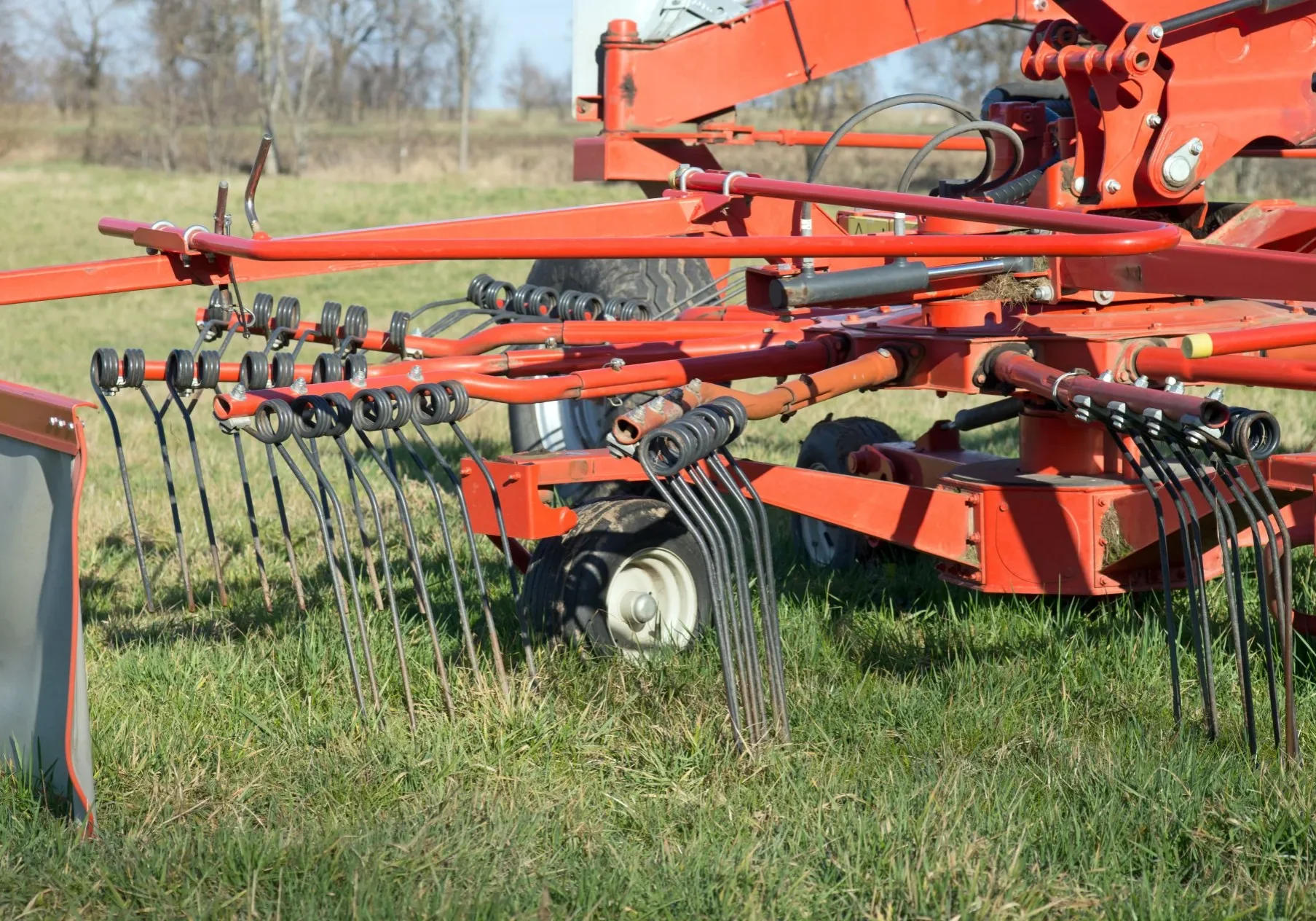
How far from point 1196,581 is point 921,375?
879mm

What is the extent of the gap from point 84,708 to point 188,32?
148ft

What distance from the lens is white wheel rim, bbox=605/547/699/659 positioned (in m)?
3.79

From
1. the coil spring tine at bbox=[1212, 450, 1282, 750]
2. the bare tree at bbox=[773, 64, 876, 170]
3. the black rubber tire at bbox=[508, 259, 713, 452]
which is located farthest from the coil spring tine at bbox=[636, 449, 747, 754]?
the bare tree at bbox=[773, 64, 876, 170]

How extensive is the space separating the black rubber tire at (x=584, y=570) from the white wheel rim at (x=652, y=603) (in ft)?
0.12

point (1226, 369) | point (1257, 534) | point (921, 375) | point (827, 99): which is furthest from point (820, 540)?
point (827, 99)

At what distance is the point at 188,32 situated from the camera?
144 ft

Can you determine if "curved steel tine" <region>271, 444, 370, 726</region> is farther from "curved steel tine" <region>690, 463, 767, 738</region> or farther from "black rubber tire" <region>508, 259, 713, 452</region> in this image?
"black rubber tire" <region>508, 259, 713, 452</region>

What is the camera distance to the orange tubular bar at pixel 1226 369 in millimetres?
3072

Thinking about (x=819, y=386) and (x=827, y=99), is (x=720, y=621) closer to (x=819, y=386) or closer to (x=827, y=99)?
(x=819, y=386)

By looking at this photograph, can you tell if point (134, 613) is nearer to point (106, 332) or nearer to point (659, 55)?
point (659, 55)

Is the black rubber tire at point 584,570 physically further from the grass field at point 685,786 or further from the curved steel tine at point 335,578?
the curved steel tine at point 335,578

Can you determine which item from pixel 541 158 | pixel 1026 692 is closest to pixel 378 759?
pixel 1026 692

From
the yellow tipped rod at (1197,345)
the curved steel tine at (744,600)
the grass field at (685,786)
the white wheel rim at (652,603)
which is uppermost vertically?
the yellow tipped rod at (1197,345)

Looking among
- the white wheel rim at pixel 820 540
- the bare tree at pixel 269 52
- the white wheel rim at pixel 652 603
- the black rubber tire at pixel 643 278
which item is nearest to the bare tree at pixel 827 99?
the bare tree at pixel 269 52
